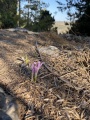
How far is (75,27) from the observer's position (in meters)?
11.5

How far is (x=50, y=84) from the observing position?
317 centimetres

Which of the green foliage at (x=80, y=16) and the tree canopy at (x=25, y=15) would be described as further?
the tree canopy at (x=25, y=15)

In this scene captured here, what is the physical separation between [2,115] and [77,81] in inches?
43.8

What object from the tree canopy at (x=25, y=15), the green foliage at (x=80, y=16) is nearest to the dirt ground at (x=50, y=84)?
the green foliage at (x=80, y=16)

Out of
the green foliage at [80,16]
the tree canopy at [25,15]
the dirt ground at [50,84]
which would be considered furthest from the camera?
the tree canopy at [25,15]

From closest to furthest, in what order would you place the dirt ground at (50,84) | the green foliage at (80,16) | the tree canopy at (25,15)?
the dirt ground at (50,84)
the green foliage at (80,16)
the tree canopy at (25,15)

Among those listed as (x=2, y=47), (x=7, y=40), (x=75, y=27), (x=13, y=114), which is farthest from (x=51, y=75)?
(x=75, y=27)

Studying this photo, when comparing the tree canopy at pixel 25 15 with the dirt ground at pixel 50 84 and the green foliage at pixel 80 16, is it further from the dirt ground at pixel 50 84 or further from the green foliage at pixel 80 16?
the dirt ground at pixel 50 84

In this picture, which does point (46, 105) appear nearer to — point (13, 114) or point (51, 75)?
point (13, 114)

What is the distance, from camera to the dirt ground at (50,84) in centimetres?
275

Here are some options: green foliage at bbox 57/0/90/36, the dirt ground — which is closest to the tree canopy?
green foliage at bbox 57/0/90/36

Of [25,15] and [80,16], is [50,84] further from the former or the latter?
[25,15]

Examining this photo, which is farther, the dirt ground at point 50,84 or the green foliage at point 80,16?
the green foliage at point 80,16

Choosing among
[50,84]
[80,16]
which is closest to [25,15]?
[80,16]
